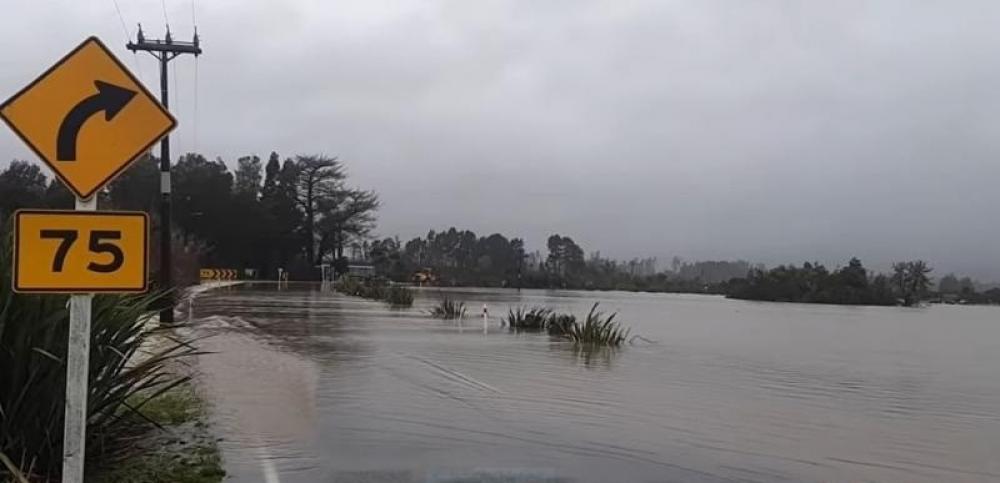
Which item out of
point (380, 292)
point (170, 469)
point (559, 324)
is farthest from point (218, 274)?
point (170, 469)

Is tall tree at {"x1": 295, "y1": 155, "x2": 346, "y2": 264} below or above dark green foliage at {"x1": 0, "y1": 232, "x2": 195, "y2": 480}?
above

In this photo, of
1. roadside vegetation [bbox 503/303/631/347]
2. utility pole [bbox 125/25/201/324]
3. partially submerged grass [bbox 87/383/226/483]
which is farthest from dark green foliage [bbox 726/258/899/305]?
partially submerged grass [bbox 87/383/226/483]

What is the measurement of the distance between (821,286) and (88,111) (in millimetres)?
89546

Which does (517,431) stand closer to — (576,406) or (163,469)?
(576,406)

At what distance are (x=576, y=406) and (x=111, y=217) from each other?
816 cm

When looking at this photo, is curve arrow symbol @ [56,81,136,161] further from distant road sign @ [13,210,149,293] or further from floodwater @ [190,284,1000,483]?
floodwater @ [190,284,1000,483]

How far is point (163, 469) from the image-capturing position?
7.33 metres

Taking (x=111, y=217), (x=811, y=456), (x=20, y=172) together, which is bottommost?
(x=811, y=456)

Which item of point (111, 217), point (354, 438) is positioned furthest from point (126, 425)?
point (111, 217)

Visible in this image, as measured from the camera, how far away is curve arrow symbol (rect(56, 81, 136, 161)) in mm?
5641

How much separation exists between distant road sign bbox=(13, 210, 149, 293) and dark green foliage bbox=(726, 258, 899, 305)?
88.0 m

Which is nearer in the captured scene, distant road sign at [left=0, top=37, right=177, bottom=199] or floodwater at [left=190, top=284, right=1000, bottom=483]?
distant road sign at [left=0, top=37, right=177, bottom=199]

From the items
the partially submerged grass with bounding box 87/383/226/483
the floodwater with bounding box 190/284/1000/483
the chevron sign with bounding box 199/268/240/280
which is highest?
the chevron sign with bounding box 199/268/240/280

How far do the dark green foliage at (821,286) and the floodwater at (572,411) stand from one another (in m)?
65.5
